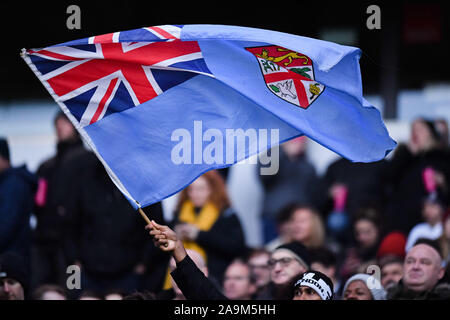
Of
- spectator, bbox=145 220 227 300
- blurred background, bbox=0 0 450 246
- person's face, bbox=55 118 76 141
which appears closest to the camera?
spectator, bbox=145 220 227 300

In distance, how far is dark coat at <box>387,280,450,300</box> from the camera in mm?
6391

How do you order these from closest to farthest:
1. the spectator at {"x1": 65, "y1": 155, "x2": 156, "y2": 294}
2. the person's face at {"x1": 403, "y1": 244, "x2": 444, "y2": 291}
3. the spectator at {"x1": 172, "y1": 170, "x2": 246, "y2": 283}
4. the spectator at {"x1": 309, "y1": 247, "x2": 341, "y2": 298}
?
the person's face at {"x1": 403, "y1": 244, "x2": 444, "y2": 291} → the spectator at {"x1": 309, "y1": 247, "x2": 341, "y2": 298} → the spectator at {"x1": 65, "y1": 155, "x2": 156, "y2": 294} → the spectator at {"x1": 172, "y1": 170, "x2": 246, "y2": 283}

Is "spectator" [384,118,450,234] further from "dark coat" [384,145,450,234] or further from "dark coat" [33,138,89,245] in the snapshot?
"dark coat" [33,138,89,245]

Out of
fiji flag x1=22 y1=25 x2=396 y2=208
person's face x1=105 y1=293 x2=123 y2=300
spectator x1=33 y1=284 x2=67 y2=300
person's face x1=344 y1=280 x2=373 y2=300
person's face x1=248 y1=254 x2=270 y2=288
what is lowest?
person's face x1=248 y1=254 x2=270 y2=288

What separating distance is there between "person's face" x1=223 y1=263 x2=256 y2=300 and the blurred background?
3.14 meters

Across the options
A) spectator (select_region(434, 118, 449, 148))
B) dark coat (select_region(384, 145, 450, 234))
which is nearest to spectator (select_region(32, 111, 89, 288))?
dark coat (select_region(384, 145, 450, 234))

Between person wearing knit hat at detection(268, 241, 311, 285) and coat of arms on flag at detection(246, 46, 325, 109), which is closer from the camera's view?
coat of arms on flag at detection(246, 46, 325, 109)

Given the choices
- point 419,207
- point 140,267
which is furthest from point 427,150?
point 140,267

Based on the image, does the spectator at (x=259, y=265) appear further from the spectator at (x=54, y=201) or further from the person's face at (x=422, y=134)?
the person's face at (x=422, y=134)

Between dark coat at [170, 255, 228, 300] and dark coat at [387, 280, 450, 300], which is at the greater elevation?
dark coat at [170, 255, 228, 300]

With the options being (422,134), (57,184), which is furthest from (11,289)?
(422,134)

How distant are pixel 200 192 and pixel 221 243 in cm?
56

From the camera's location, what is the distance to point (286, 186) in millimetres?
10102

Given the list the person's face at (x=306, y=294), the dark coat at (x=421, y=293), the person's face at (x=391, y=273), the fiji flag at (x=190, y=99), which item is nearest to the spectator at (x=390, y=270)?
the person's face at (x=391, y=273)
